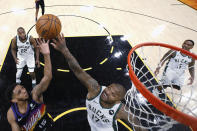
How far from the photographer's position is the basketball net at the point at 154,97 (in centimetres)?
146

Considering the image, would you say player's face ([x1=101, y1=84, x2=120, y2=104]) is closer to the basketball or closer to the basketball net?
the basketball net

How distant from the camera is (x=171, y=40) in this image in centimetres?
592

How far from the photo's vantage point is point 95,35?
5.65m

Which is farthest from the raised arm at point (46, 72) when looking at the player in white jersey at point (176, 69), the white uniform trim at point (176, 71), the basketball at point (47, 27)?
the white uniform trim at point (176, 71)

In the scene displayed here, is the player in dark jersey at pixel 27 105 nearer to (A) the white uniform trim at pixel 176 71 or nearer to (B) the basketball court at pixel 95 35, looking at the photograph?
(B) the basketball court at pixel 95 35

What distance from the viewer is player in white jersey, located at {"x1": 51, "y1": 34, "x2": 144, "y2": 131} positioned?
1.88 meters

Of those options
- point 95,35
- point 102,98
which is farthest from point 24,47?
point 95,35

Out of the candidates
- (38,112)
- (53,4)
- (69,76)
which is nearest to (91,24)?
(53,4)

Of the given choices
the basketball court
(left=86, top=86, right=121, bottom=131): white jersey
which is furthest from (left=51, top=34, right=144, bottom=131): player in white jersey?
the basketball court

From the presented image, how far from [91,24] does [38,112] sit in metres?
4.87

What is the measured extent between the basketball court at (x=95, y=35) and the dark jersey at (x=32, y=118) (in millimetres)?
880

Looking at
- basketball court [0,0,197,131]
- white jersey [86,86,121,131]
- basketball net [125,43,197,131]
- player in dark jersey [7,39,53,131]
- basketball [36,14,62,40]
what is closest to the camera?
basketball net [125,43,197,131]

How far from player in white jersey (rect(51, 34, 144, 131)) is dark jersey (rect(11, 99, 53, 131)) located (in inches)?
25.5

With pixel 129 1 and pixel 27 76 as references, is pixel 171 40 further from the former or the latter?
pixel 27 76
